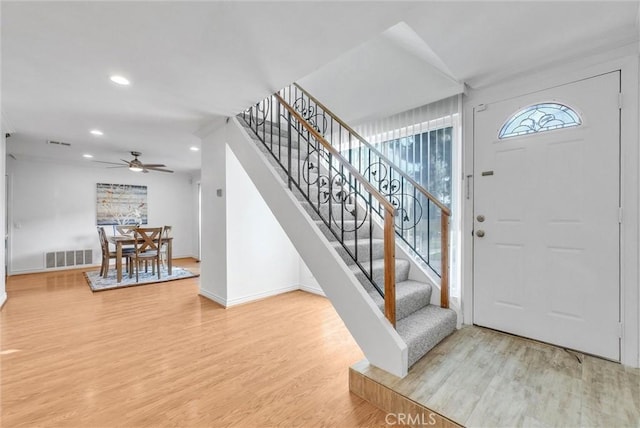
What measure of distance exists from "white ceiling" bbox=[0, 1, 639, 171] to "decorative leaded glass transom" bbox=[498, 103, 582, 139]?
362 millimetres

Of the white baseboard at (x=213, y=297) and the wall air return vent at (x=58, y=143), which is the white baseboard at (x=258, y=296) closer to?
the white baseboard at (x=213, y=297)

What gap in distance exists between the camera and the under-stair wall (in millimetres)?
1867

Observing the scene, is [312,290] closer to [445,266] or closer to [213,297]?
[213,297]

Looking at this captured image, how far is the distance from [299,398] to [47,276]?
652 centimetres

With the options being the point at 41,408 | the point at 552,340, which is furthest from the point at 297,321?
the point at 552,340

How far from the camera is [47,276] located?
554 cm

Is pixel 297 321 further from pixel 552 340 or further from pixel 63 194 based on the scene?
pixel 63 194

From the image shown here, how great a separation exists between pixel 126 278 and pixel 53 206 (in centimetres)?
287

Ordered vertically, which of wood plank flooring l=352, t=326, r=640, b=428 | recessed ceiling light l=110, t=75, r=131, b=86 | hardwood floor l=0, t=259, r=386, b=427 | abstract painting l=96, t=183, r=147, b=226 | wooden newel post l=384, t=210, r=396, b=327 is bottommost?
hardwood floor l=0, t=259, r=386, b=427

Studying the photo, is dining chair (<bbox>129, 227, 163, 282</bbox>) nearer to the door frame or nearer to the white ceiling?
the white ceiling

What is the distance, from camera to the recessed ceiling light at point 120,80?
2461 mm

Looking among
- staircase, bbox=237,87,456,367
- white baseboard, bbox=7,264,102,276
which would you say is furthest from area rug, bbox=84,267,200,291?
staircase, bbox=237,87,456,367

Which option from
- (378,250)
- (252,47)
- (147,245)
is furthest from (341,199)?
(147,245)

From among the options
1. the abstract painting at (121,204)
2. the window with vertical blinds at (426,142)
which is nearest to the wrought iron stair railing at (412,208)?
the window with vertical blinds at (426,142)
